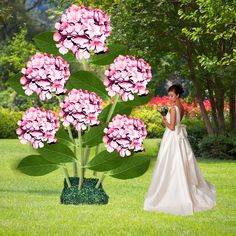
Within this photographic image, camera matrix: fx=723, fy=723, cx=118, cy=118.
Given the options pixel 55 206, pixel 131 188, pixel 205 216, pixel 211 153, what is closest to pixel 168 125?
pixel 205 216

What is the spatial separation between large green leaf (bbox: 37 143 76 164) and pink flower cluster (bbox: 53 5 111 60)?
3.09 feet

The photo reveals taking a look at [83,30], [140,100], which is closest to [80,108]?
[140,100]

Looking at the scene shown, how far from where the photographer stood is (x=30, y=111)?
6.57 m

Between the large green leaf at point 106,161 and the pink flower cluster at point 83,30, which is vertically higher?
the pink flower cluster at point 83,30

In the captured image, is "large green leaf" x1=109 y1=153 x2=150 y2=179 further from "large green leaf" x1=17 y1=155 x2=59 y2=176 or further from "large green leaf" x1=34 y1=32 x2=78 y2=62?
"large green leaf" x1=34 y1=32 x2=78 y2=62

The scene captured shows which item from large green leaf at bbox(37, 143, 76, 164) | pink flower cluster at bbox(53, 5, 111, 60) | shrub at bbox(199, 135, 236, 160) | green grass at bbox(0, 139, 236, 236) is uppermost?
pink flower cluster at bbox(53, 5, 111, 60)

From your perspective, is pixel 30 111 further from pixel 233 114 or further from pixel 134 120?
pixel 233 114

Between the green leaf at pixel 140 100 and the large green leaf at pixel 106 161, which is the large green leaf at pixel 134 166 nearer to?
the large green leaf at pixel 106 161

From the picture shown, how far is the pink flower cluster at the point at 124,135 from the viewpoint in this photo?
21.1 ft

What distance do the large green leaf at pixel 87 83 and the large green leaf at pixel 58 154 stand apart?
0.59 m

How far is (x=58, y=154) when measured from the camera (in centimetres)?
679

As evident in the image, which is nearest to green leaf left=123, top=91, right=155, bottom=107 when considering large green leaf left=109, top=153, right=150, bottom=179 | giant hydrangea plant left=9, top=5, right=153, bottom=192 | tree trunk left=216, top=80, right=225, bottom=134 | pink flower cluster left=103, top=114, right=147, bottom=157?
giant hydrangea plant left=9, top=5, right=153, bottom=192

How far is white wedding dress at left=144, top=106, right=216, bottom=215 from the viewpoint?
9.77 m

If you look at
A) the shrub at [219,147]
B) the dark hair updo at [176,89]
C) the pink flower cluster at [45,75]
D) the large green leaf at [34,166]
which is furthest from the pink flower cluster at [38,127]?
the shrub at [219,147]
